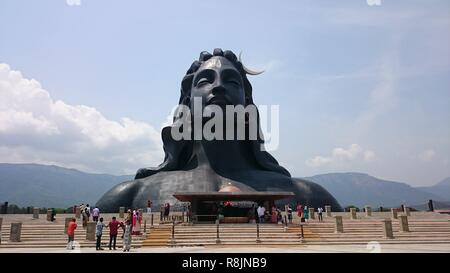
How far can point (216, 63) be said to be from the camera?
33969 millimetres

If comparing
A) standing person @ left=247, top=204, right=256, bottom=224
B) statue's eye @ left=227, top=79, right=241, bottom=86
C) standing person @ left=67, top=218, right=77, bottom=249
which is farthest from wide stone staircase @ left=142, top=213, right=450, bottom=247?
statue's eye @ left=227, top=79, right=241, bottom=86

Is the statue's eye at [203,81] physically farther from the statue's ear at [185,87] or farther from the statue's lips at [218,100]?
the statue's ear at [185,87]

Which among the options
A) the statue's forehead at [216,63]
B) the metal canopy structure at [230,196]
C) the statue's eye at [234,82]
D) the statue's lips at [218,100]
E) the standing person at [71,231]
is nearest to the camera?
the standing person at [71,231]

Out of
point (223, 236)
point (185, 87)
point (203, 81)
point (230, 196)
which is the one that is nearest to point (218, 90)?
point (203, 81)

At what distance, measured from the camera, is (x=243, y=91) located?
3450cm

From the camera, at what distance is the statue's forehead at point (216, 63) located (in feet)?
111

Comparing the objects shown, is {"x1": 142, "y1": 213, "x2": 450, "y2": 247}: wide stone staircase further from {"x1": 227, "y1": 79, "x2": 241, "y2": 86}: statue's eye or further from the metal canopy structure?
{"x1": 227, "y1": 79, "x2": 241, "y2": 86}: statue's eye

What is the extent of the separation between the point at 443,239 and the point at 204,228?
422 inches

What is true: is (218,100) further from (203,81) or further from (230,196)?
(230,196)

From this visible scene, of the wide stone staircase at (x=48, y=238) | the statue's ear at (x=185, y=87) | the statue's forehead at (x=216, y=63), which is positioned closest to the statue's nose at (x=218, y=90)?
the statue's forehead at (x=216, y=63)

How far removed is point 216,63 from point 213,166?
953 cm

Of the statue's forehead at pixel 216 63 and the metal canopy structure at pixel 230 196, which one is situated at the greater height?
the statue's forehead at pixel 216 63
